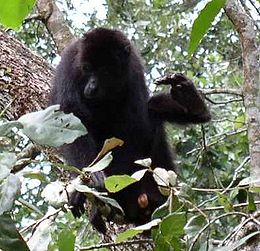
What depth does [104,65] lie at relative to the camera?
2932 millimetres

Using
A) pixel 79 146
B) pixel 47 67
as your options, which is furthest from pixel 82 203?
pixel 47 67

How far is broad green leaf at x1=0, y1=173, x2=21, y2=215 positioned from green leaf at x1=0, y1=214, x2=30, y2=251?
0.12 feet

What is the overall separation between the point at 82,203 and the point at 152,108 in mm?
919

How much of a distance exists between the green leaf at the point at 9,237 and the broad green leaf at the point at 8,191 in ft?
0.12

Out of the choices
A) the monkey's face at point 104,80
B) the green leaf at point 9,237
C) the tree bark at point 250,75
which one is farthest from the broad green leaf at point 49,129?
the monkey's face at point 104,80

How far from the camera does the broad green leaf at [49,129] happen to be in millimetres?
984

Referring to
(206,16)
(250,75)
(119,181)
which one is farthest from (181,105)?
(206,16)

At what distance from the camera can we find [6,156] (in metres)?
1.00

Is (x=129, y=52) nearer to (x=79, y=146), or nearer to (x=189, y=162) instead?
(x=79, y=146)

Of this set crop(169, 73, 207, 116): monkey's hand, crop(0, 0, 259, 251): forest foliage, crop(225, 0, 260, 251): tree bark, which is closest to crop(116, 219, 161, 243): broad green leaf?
crop(0, 0, 259, 251): forest foliage

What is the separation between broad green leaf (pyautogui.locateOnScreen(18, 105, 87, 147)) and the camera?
0.98m

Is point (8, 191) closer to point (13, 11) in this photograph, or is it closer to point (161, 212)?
point (13, 11)

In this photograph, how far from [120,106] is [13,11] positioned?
7.27ft

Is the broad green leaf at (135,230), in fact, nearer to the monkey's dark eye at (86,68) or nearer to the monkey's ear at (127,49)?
the monkey's dark eye at (86,68)
